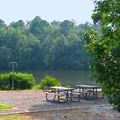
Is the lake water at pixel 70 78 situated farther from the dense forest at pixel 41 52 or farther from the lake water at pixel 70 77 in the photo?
the dense forest at pixel 41 52

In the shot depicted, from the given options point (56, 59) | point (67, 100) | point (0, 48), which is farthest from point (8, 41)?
point (67, 100)

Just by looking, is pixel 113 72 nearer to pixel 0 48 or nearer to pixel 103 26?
pixel 103 26

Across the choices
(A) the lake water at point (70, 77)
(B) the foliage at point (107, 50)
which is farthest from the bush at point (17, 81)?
(B) the foliage at point (107, 50)

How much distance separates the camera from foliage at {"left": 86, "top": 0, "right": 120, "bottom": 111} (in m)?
3.74

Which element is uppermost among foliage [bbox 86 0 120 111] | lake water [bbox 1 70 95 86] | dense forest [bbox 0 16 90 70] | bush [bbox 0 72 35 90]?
dense forest [bbox 0 16 90 70]

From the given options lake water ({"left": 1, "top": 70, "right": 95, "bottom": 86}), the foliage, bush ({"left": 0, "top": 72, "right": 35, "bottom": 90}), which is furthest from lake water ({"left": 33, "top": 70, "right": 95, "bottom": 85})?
the foliage

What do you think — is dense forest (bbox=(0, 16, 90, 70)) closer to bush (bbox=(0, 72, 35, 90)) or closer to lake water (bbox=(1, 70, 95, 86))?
lake water (bbox=(1, 70, 95, 86))

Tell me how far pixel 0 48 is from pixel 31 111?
49.5m

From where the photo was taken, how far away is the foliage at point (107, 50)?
3742 millimetres

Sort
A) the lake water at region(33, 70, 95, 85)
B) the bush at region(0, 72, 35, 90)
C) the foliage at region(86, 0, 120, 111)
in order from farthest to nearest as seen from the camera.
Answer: the lake water at region(33, 70, 95, 85) → the bush at region(0, 72, 35, 90) → the foliage at region(86, 0, 120, 111)

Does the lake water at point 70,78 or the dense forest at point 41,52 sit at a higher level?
the dense forest at point 41,52

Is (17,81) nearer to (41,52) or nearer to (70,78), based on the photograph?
(70,78)

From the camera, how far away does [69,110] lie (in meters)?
8.43

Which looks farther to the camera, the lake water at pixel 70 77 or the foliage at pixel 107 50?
the lake water at pixel 70 77
